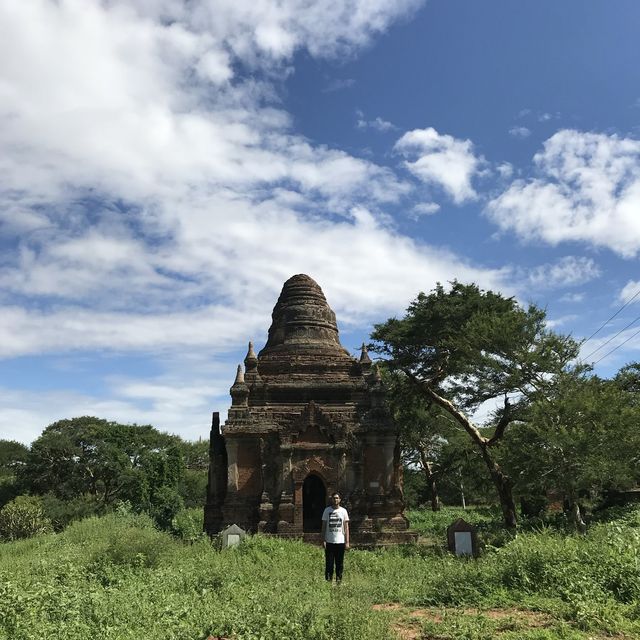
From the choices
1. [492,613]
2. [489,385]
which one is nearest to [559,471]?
[489,385]

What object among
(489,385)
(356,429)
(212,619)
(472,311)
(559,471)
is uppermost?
(472,311)

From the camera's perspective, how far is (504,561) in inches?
343

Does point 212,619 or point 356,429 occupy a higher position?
point 356,429

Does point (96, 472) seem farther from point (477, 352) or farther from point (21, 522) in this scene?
point (477, 352)

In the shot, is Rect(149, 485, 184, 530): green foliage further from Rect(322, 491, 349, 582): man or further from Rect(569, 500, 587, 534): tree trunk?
Rect(322, 491, 349, 582): man

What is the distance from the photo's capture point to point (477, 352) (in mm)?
18641

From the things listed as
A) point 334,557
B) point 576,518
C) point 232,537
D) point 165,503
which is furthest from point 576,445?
point 165,503

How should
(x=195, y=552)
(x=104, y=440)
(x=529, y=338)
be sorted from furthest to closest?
1. (x=104, y=440)
2. (x=529, y=338)
3. (x=195, y=552)

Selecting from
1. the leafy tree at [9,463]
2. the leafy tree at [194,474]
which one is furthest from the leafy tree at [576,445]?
the leafy tree at [9,463]

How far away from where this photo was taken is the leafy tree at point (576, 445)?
14.9 m

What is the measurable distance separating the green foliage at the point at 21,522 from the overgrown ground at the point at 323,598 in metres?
19.7

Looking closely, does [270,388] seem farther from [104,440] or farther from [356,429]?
[104,440]

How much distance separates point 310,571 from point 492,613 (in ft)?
16.8

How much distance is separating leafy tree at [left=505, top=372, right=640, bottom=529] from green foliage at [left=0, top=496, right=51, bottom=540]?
23851mm
